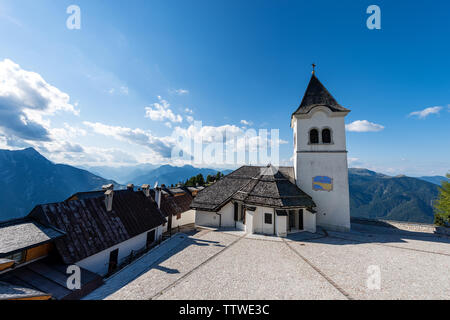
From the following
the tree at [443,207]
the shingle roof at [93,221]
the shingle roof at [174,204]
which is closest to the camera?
the shingle roof at [93,221]

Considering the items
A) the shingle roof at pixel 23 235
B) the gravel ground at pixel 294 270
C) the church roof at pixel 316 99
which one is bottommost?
the gravel ground at pixel 294 270

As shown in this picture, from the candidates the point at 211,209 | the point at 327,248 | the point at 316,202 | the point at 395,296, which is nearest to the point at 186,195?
the point at 211,209

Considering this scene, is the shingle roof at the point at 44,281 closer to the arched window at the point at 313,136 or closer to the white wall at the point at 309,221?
the white wall at the point at 309,221

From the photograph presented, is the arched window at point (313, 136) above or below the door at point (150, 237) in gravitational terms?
above

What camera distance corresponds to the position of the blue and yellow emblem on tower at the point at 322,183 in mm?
19812

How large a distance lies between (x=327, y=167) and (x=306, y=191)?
3630 millimetres

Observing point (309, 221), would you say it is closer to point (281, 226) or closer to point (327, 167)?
point (281, 226)

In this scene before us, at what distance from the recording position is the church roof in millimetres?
20750

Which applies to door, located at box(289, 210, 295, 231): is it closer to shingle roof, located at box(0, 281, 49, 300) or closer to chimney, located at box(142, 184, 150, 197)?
chimney, located at box(142, 184, 150, 197)

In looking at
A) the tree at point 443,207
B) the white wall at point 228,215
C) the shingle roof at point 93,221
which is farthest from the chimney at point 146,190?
the tree at point 443,207

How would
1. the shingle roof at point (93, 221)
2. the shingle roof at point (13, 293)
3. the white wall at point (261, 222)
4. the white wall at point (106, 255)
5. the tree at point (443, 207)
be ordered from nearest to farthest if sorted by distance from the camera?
1. the shingle roof at point (13, 293)
2. the shingle roof at point (93, 221)
3. the white wall at point (106, 255)
4. the white wall at point (261, 222)
5. the tree at point (443, 207)

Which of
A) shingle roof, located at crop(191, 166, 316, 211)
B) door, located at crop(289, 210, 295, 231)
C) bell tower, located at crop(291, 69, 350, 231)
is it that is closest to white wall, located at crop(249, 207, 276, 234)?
shingle roof, located at crop(191, 166, 316, 211)

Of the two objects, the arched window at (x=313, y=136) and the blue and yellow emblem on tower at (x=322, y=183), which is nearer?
the blue and yellow emblem on tower at (x=322, y=183)

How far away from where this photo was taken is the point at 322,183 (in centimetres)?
2011
